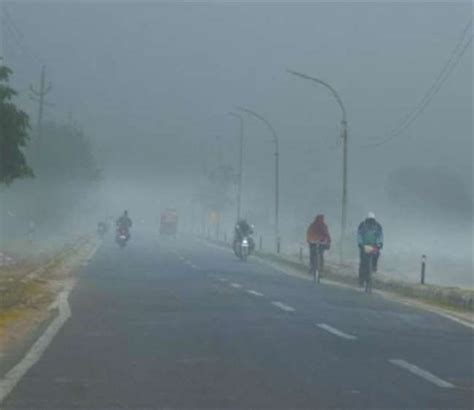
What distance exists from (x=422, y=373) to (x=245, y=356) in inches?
85.6

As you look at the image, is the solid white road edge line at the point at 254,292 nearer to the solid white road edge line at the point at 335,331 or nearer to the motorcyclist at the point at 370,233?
the motorcyclist at the point at 370,233

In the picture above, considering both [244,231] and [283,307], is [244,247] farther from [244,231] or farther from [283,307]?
[283,307]

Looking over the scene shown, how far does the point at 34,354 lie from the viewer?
15.6 meters

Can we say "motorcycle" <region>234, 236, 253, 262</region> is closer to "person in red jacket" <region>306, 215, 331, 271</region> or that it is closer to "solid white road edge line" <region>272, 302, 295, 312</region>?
"person in red jacket" <region>306, 215, 331, 271</region>

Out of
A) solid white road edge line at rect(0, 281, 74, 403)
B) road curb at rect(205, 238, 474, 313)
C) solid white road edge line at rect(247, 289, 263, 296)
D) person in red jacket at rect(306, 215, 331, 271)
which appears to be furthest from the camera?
person in red jacket at rect(306, 215, 331, 271)

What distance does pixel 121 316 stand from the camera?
21.5 metres

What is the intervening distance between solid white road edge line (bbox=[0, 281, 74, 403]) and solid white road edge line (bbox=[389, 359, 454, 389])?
4243mm

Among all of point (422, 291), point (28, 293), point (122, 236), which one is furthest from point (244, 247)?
point (28, 293)

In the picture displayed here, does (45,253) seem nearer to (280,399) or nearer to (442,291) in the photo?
(442,291)

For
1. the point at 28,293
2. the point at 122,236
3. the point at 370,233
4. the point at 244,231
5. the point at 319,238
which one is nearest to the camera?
the point at 28,293

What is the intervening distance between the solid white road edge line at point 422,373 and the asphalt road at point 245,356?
0.05 feet

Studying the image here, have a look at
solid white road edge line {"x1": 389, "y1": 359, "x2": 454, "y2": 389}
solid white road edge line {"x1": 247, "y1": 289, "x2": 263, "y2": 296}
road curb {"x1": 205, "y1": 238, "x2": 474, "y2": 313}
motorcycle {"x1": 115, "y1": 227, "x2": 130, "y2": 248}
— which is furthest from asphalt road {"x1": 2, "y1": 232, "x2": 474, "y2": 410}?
motorcycle {"x1": 115, "y1": 227, "x2": 130, "y2": 248}

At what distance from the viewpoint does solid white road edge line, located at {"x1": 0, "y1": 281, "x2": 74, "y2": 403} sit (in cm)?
1263

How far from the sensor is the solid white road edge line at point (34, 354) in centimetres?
1263
